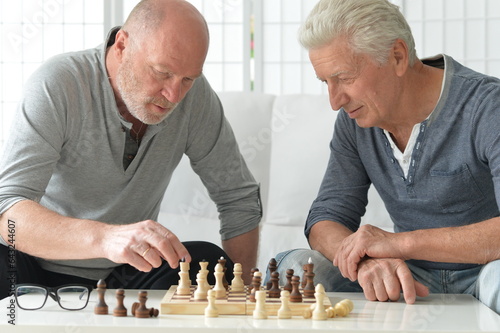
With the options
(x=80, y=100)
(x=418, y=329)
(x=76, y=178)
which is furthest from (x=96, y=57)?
(x=418, y=329)

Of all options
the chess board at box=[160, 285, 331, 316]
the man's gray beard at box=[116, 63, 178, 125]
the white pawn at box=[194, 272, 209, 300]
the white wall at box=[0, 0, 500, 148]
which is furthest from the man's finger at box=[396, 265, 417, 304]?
the white wall at box=[0, 0, 500, 148]

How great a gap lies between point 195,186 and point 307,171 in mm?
444

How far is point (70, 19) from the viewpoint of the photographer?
13.5 ft

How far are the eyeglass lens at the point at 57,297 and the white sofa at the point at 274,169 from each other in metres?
1.11

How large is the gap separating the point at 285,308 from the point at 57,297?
513 mm

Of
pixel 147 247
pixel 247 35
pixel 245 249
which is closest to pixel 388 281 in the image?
pixel 147 247

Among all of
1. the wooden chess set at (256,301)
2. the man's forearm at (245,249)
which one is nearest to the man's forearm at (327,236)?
the wooden chess set at (256,301)

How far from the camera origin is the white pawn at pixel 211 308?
4.78 feet

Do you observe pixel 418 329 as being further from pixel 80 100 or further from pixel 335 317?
pixel 80 100

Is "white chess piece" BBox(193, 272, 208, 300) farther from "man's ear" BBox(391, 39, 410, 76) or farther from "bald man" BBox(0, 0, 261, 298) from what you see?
"man's ear" BBox(391, 39, 410, 76)

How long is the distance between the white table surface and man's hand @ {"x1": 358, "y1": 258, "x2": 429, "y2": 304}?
4 centimetres

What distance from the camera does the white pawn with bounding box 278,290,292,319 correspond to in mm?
1451

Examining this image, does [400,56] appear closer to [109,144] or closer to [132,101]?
[132,101]

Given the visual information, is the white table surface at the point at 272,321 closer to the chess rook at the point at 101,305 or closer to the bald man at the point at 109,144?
the chess rook at the point at 101,305
